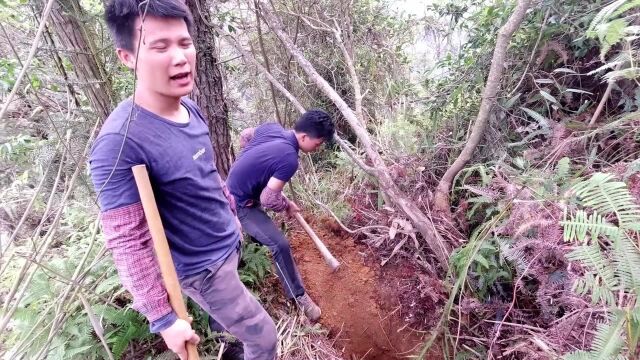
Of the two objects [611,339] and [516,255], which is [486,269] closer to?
[516,255]

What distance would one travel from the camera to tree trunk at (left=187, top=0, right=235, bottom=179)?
255cm

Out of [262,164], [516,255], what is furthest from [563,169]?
[262,164]

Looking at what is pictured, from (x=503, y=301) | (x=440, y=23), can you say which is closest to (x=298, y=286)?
(x=503, y=301)

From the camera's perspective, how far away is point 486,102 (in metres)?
2.75

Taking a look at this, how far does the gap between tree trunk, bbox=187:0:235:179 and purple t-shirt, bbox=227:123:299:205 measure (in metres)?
0.32

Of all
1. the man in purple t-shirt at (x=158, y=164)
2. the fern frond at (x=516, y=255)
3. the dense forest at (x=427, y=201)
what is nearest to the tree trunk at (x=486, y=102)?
the dense forest at (x=427, y=201)

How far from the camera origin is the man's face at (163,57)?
1.32 metres

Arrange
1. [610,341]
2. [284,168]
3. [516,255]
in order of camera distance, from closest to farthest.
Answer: [610,341] < [516,255] < [284,168]

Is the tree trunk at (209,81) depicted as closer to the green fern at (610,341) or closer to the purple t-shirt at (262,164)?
the purple t-shirt at (262,164)

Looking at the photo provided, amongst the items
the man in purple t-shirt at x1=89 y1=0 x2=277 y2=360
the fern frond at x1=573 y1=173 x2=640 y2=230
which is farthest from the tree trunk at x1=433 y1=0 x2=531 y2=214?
the man in purple t-shirt at x1=89 y1=0 x2=277 y2=360

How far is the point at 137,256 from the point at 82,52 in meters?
1.60

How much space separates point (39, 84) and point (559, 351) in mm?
3215

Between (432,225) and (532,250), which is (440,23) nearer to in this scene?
(432,225)

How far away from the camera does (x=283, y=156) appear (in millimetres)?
2539
